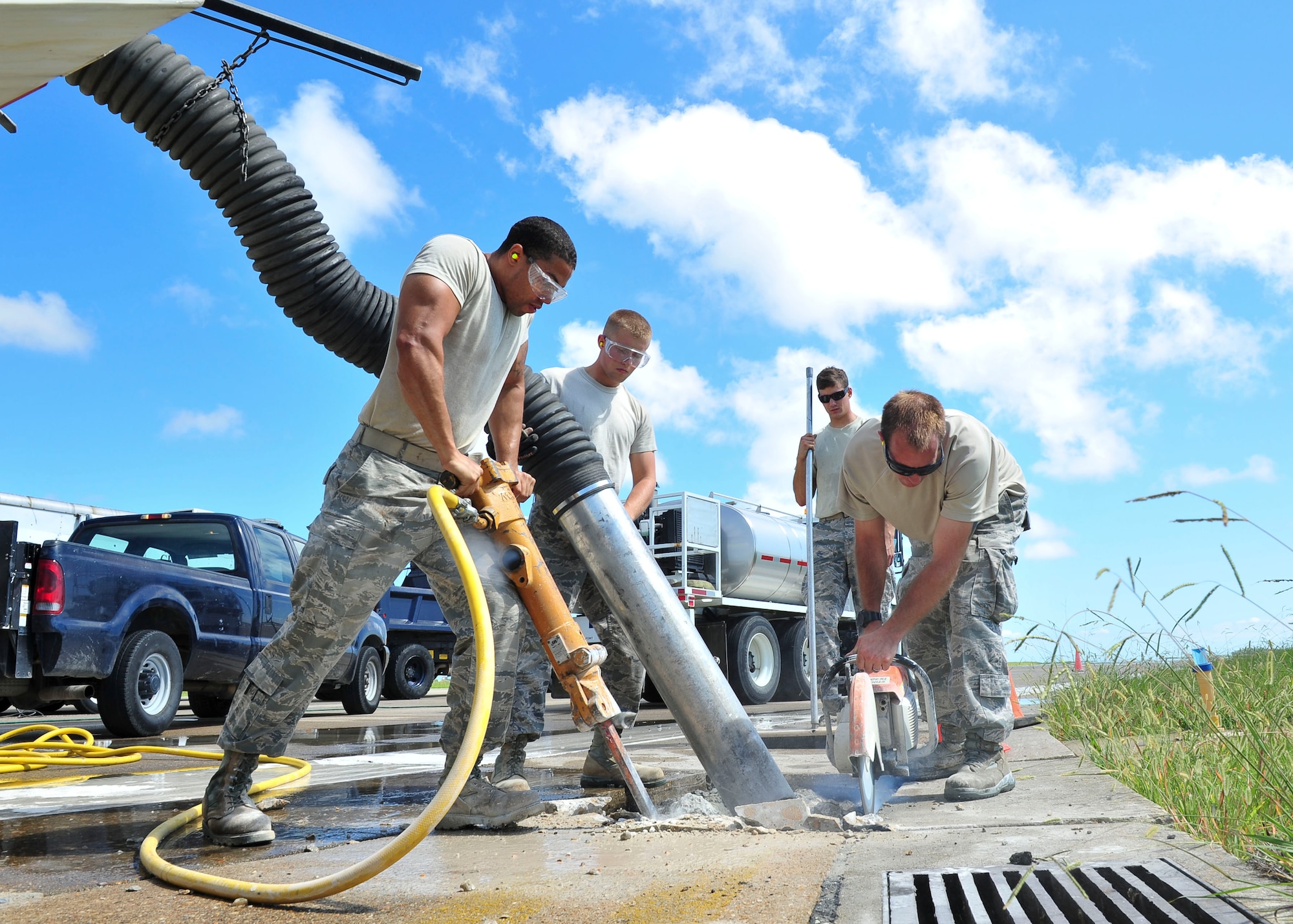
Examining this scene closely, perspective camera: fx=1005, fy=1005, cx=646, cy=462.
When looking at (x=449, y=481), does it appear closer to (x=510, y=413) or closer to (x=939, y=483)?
(x=510, y=413)

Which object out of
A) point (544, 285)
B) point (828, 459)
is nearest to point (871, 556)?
point (544, 285)

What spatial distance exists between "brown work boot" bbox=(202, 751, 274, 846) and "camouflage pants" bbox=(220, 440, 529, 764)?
0.07 meters

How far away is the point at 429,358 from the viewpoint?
2.78 meters

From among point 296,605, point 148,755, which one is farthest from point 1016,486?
point 148,755

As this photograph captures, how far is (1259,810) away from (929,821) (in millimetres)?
857

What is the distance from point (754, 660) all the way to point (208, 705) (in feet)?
18.1

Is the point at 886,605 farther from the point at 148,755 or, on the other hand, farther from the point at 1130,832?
the point at 148,755

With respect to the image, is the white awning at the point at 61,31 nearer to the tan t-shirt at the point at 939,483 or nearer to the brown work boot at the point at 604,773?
the tan t-shirt at the point at 939,483

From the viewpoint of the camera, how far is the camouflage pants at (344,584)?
2.77 meters

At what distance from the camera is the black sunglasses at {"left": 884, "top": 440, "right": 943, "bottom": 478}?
3381 millimetres

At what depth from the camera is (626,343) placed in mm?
4293

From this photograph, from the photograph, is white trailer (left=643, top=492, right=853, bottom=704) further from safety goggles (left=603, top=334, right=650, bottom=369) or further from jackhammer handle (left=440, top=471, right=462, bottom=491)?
jackhammer handle (left=440, top=471, right=462, bottom=491)

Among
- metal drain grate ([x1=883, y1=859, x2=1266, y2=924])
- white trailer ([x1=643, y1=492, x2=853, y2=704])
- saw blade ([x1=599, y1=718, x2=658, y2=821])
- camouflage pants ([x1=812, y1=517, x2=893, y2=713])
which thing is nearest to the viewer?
metal drain grate ([x1=883, y1=859, x2=1266, y2=924])

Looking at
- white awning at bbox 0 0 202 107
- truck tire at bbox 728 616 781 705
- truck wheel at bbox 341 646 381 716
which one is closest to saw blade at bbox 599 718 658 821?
white awning at bbox 0 0 202 107
